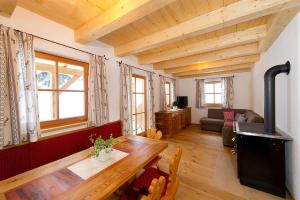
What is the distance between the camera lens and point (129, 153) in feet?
5.42

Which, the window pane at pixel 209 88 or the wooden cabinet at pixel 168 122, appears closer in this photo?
the wooden cabinet at pixel 168 122

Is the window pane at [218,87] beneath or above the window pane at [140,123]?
above

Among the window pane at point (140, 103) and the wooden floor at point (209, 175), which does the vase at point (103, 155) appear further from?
the window pane at point (140, 103)

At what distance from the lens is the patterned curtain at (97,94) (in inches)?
97.1

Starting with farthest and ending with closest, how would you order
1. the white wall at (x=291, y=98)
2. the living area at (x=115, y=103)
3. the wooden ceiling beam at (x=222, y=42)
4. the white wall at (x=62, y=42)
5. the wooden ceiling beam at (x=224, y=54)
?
the wooden ceiling beam at (x=224, y=54), the wooden ceiling beam at (x=222, y=42), the white wall at (x=62, y=42), the white wall at (x=291, y=98), the living area at (x=115, y=103)

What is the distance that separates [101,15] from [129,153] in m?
1.84

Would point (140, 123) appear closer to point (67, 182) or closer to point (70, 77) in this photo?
point (70, 77)

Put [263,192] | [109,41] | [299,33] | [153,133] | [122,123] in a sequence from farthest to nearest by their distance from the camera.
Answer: [122,123] → [109,41] → [153,133] → [263,192] → [299,33]

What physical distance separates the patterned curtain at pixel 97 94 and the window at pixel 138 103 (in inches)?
47.1

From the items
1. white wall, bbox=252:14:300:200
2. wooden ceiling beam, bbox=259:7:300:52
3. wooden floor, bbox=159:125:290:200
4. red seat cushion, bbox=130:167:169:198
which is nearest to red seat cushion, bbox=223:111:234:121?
wooden floor, bbox=159:125:290:200

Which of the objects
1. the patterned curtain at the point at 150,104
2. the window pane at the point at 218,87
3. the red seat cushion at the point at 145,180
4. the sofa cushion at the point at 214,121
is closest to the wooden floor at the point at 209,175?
the red seat cushion at the point at 145,180

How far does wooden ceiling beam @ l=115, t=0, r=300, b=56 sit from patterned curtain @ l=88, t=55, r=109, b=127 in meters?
0.96

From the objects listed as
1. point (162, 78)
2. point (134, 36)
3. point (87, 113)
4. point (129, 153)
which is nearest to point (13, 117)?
point (87, 113)

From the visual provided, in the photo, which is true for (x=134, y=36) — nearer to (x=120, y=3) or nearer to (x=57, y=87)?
(x=120, y=3)
